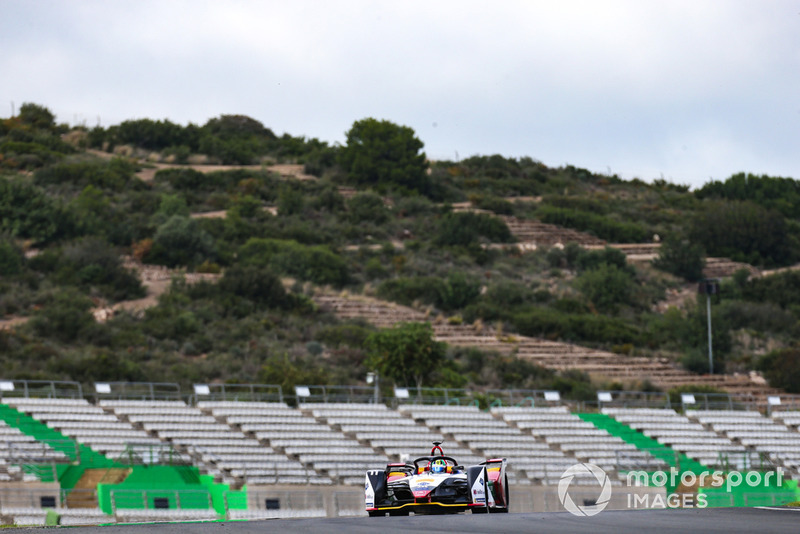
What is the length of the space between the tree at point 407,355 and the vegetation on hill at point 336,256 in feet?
1.45

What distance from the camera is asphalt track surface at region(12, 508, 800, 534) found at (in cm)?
1359

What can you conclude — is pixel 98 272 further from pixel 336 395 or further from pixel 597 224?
pixel 597 224

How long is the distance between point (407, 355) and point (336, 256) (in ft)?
95.9

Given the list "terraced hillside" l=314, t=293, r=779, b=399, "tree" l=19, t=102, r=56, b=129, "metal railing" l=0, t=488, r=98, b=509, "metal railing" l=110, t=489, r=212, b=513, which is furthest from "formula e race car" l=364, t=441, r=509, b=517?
"tree" l=19, t=102, r=56, b=129

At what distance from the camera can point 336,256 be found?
7500cm

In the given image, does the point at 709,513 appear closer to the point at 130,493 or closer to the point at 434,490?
the point at 434,490

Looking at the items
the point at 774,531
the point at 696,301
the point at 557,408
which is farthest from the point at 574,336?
the point at 774,531

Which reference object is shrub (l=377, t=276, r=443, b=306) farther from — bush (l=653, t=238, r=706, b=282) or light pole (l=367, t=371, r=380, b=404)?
light pole (l=367, t=371, r=380, b=404)

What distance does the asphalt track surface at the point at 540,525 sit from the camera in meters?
13.6

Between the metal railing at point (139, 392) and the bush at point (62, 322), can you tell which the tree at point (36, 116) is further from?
the metal railing at point (139, 392)

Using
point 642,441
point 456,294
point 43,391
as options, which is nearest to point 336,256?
point 456,294

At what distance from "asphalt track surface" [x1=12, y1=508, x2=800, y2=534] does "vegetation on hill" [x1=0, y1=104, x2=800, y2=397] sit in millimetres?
29669

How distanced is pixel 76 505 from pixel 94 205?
178 ft

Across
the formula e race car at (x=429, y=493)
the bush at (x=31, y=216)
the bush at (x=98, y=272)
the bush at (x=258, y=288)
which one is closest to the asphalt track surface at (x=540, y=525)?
the formula e race car at (x=429, y=493)
